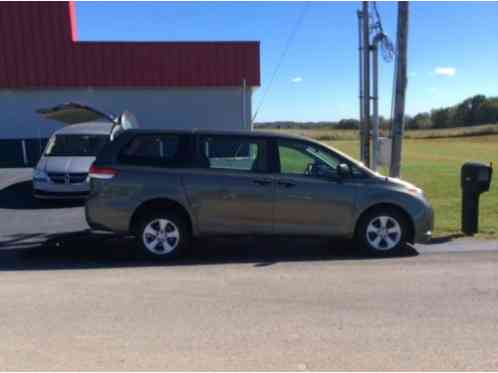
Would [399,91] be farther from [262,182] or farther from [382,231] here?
[262,182]

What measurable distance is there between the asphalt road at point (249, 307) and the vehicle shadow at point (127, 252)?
3 centimetres

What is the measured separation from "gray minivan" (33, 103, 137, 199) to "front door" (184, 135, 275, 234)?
3.50 meters

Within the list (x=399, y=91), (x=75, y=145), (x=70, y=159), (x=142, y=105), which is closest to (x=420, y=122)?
(x=142, y=105)

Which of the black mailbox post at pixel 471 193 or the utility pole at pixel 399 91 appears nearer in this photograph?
the black mailbox post at pixel 471 193

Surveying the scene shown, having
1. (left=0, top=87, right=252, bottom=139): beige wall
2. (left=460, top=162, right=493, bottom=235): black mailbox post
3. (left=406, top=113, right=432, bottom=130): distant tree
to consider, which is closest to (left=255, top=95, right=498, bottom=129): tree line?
(left=406, top=113, right=432, bottom=130): distant tree

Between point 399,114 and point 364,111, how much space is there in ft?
7.54

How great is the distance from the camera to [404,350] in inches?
144

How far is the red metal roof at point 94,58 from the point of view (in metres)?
19.0

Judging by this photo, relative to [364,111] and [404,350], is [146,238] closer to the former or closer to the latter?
[404,350]

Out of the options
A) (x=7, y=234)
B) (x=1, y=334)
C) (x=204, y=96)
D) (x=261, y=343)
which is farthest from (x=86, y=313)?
(x=204, y=96)

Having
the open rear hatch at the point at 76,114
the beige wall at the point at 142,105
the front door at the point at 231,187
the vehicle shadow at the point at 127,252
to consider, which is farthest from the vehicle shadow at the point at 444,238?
the beige wall at the point at 142,105

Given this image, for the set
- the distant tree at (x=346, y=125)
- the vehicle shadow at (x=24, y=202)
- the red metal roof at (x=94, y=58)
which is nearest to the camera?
the vehicle shadow at (x=24, y=202)

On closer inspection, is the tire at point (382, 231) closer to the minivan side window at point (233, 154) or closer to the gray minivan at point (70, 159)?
the minivan side window at point (233, 154)

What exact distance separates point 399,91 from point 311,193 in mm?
3960
